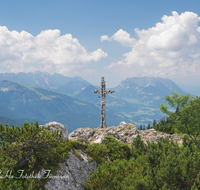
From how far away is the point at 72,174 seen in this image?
1197 cm

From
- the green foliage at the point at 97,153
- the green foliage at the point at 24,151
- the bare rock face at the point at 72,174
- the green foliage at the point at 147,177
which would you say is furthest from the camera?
the green foliage at the point at 97,153

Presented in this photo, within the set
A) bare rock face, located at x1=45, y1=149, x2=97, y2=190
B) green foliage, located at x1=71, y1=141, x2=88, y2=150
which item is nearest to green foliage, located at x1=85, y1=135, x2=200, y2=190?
bare rock face, located at x1=45, y1=149, x2=97, y2=190

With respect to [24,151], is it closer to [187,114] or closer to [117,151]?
[117,151]

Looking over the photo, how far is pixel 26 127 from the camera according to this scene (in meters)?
10.2

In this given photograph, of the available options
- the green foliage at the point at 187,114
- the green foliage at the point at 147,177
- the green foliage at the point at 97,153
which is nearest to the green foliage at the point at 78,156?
the green foliage at the point at 97,153

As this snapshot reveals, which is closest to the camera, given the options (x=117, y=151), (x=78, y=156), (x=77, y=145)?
(x=78, y=156)

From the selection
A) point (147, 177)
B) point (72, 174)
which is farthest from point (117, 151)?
point (72, 174)

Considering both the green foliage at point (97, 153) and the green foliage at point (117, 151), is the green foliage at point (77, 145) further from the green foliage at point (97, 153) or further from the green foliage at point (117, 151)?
the green foliage at point (117, 151)

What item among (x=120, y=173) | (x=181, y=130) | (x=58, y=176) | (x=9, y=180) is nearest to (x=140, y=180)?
(x=120, y=173)

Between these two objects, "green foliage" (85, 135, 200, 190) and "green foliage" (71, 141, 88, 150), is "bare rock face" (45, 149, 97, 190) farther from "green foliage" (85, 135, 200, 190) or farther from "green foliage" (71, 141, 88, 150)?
"green foliage" (85, 135, 200, 190)

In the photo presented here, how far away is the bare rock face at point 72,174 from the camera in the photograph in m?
10.3

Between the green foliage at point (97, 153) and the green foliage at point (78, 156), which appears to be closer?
the green foliage at point (78, 156)

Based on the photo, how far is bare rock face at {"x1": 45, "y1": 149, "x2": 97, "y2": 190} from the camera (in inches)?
404

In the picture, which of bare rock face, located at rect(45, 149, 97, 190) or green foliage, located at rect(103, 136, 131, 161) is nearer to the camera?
bare rock face, located at rect(45, 149, 97, 190)
